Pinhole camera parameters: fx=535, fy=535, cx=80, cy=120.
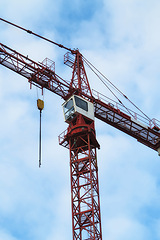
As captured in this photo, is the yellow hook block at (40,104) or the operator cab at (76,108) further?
the yellow hook block at (40,104)

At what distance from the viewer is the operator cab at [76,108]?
50.3m

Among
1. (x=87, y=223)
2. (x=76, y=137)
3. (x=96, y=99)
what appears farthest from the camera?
(x=96, y=99)

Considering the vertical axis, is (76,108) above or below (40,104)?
below

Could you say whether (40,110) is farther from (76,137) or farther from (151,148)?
(151,148)

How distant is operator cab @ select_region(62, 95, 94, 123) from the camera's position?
50344mm

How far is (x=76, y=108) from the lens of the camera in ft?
165

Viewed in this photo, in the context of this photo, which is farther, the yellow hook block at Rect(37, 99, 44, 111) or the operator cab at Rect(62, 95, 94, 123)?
the yellow hook block at Rect(37, 99, 44, 111)

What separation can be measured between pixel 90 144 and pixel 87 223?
25.7ft

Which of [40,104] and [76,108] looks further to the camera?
[40,104]

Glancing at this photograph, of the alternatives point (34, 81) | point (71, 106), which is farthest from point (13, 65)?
point (71, 106)

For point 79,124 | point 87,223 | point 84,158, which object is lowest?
point 87,223

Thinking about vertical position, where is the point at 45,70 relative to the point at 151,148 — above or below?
above

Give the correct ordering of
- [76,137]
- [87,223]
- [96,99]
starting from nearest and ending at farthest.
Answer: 1. [87,223]
2. [76,137]
3. [96,99]

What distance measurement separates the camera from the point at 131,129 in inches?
2114
